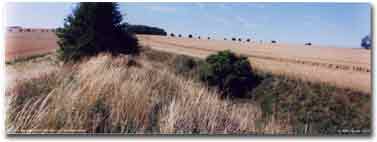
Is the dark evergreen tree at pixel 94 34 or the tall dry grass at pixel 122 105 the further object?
the dark evergreen tree at pixel 94 34

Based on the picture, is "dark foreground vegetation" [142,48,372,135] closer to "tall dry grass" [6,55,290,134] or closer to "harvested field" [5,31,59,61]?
"tall dry grass" [6,55,290,134]

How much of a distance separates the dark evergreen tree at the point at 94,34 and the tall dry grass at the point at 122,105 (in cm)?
7

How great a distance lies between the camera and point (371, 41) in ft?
9.05

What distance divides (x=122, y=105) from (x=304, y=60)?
1.33 m

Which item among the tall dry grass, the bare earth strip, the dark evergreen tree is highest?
the dark evergreen tree

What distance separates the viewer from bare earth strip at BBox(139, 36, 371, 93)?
2.78 m

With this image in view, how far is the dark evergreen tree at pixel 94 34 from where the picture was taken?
109 inches

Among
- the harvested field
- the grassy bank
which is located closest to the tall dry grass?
the grassy bank

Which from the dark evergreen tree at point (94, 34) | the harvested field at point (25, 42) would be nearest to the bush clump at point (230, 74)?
the dark evergreen tree at point (94, 34)

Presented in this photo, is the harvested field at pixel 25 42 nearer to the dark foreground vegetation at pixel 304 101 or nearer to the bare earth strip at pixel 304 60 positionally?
the bare earth strip at pixel 304 60

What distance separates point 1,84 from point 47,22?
517mm

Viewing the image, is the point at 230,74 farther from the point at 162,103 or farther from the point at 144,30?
the point at 144,30

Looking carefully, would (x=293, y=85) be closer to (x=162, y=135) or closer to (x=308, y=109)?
(x=308, y=109)

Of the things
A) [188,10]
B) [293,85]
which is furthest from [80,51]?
[293,85]
